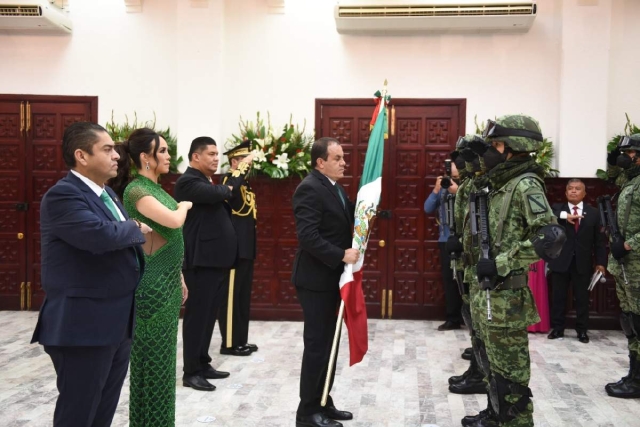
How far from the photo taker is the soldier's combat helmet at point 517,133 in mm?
3383

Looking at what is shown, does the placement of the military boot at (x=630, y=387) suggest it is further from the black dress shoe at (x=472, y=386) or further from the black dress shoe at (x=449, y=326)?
the black dress shoe at (x=449, y=326)

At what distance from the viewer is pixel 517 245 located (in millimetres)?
3256

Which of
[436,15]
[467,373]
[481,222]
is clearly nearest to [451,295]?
[467,373]

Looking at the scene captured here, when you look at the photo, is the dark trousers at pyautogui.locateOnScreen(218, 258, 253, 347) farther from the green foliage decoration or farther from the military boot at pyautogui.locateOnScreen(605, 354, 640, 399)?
the military boot at pyautogui.locateOnScreen(605, 354, 640, 399)

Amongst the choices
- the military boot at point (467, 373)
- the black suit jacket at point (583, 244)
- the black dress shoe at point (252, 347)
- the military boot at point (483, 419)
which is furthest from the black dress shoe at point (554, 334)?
the black dress shoe at point (252, 347)

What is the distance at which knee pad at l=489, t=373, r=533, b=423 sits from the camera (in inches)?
130

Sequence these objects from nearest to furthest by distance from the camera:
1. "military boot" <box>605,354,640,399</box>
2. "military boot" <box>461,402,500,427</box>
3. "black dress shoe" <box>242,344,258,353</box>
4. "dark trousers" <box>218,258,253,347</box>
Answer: "military boot" <box>461,402,500,427</box> → "military boot" <box>605,354,640,399</box> → "dark trousers" <box>218,258,253,347</box> → "black dress shoe" <box>242,344,258,353</box>

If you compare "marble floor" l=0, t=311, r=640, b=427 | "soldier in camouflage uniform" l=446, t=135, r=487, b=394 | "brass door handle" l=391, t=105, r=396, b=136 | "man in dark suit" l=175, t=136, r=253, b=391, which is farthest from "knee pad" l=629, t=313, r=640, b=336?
"brass door handle" l=391, t=105, r=396, b=136

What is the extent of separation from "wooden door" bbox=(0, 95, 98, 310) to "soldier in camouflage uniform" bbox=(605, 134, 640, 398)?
5.71 metres

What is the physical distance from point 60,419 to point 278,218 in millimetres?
4895

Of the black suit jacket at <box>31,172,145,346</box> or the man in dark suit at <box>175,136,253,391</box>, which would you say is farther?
the man in dark suit at <box>175,136,253,391</box>

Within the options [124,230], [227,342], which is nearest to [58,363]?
[124,230]

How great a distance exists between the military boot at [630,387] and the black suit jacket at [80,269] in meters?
3.61

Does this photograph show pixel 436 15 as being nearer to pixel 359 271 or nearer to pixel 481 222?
pixel 359 271
